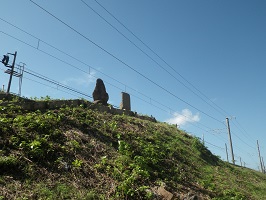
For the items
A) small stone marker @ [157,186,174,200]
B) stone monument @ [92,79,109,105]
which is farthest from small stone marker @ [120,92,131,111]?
small stone marker @ [157,186,174,200]

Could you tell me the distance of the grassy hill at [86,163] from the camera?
20.4ft

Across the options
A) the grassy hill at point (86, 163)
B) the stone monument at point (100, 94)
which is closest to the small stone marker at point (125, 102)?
the stone monument at point (100, 94)

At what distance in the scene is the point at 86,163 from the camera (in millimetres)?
7789

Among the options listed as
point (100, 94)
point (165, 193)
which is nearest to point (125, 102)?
point (100, 94)

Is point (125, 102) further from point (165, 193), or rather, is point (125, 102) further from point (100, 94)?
point (165, 193)

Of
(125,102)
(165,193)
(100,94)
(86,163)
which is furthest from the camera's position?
(125,102)

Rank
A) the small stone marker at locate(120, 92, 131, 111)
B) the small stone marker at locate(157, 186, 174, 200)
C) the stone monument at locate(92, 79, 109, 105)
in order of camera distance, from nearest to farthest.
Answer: the small stone marker at locate(157, 186, 174, 200), the stone monument at locate(92, 79, 109, 105), the small stone marker at locate(120, 92, 131, 111)

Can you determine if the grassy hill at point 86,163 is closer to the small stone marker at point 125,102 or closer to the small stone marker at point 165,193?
the small stone marker at point 165,193

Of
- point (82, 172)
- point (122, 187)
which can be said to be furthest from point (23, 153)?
point (122, 187)

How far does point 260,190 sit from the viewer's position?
47.9ft

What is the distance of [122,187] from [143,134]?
6579 millimetres

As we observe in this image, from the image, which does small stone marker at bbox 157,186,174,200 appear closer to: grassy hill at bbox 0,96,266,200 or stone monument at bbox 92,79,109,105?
grassy hill at bbox 0,96,266,200

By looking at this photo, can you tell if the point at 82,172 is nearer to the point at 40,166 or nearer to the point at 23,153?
the point at 40,166

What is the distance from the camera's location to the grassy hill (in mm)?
6207
